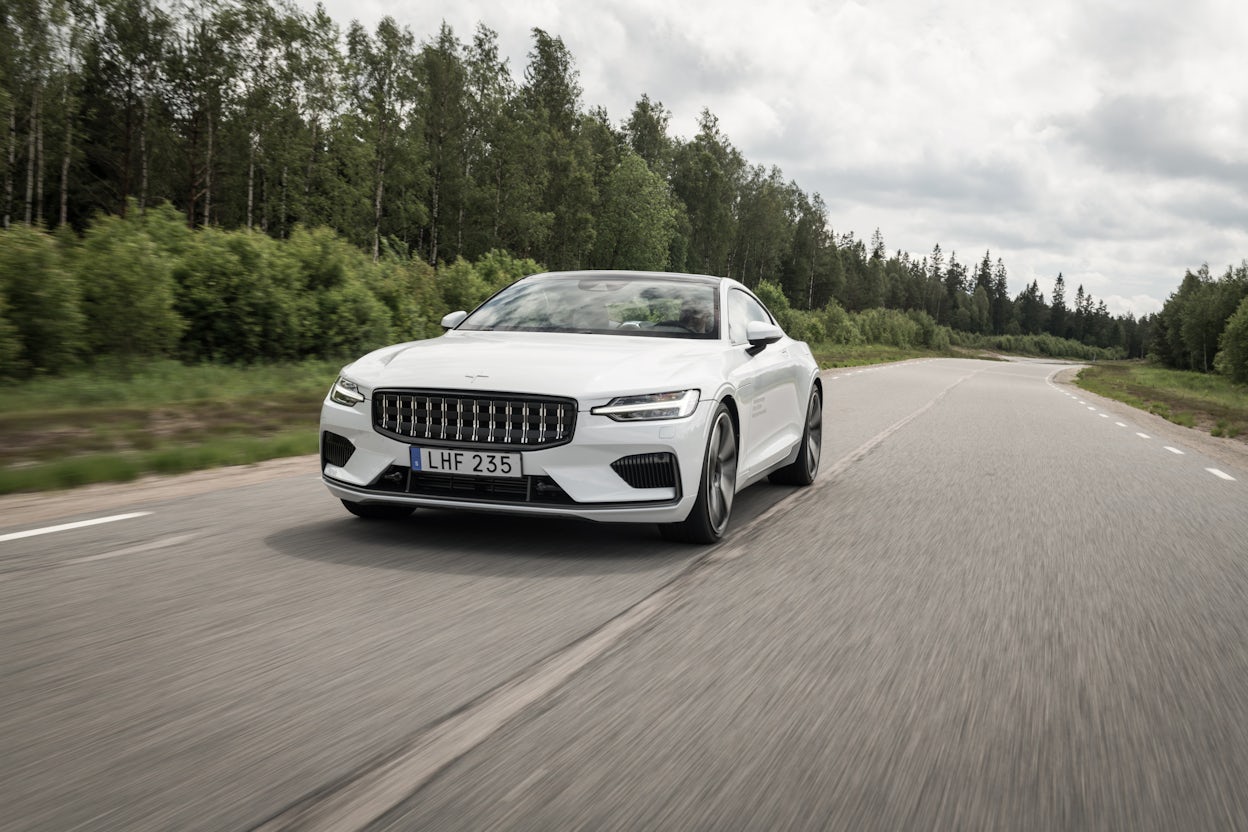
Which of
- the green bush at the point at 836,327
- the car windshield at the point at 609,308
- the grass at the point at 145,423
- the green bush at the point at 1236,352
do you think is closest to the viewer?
the car windshield at the point at 609,308

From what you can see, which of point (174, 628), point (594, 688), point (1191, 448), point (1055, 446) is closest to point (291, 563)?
point (174, 628)

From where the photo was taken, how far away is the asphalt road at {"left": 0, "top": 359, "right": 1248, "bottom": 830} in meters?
2.64

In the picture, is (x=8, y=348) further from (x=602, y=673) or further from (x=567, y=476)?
(x=602, y=673)

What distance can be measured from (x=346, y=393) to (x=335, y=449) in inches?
11.5

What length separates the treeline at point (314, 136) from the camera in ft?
159

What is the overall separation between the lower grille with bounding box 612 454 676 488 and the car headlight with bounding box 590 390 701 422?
19 centimetres

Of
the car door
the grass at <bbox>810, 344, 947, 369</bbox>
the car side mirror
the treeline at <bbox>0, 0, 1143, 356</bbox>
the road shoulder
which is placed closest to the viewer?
the road shoulder

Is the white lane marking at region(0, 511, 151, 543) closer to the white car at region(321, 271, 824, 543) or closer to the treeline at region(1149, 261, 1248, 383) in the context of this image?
the white car at region(321, 271, 824, 543)

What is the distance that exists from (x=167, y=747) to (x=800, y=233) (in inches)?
4349

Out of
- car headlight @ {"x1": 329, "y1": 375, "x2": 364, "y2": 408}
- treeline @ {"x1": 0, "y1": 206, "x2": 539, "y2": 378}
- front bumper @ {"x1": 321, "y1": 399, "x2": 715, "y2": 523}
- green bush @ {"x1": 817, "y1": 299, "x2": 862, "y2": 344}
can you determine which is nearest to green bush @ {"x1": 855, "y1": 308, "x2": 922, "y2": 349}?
green bush @ {"x1": 817, "y1": 299, "x2": 862, "y2": 344}

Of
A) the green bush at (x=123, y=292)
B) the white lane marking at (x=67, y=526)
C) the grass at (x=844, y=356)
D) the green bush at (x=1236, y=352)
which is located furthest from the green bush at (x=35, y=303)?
the green bush at (x=1236, y=352)

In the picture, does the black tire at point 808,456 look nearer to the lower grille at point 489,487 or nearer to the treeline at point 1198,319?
the lower grille at point 489,487

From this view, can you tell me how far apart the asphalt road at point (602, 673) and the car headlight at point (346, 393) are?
71cm

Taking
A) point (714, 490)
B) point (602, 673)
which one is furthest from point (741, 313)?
point (602, 673)
